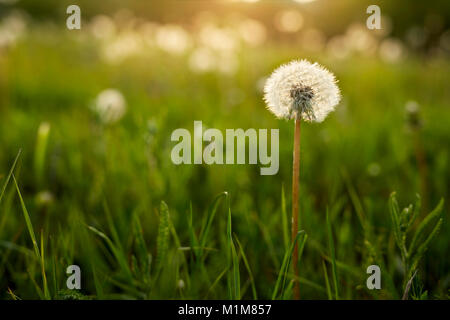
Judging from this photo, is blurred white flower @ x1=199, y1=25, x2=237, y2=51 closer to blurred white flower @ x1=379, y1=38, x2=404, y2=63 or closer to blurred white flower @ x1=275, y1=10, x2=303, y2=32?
blurred white flower @ x1=275, y1=10, x2=303, y2=32

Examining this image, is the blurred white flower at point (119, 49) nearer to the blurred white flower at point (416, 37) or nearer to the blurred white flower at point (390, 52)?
the blurred white flower at point (416, 37)

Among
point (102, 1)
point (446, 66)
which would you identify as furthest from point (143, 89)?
point (102, 1)

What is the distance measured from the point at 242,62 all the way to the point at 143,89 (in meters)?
0.96

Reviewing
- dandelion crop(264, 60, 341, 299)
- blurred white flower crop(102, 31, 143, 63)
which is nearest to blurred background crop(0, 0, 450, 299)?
blurred white flower crop(102, 31, 143, 63)

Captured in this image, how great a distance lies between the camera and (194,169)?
1.82 m

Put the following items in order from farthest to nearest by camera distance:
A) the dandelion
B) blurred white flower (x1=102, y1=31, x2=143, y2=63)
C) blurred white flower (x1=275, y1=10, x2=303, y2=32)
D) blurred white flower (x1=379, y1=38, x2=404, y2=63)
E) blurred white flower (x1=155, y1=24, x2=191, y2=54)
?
blurred white flower (x1=379, y1=38, x2=404, y2=63) → blurred white flower (x1=155, y1=24, x2=191, y2=54) → blurred white flower (x1=102, y1=31, x2=143, y2=63) → blurred white flower (x1=275, y1=10, x2=303, y2=32) → the dandelion

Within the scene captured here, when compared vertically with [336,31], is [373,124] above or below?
below

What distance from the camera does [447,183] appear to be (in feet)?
5.64

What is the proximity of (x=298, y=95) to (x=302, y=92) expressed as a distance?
0.03 ft

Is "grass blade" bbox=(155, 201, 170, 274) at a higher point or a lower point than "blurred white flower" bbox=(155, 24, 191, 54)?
lower

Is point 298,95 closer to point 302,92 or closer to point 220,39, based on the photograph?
point 302,92

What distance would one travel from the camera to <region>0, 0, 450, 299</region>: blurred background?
44.3 inches

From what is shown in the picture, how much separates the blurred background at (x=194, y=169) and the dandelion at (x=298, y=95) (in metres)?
0.12
